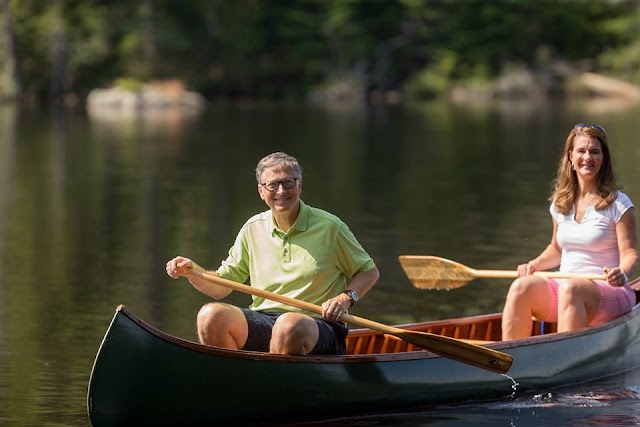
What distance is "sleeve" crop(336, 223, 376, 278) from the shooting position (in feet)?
23.7

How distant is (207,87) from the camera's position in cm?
6234

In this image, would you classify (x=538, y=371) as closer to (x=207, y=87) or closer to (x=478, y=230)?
(x=478, y=230)

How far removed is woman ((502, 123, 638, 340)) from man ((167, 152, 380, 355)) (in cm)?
148

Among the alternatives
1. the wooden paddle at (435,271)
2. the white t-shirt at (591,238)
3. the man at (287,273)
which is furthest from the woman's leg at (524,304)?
the man at (287,273)

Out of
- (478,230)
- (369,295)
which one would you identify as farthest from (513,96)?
(369,295)

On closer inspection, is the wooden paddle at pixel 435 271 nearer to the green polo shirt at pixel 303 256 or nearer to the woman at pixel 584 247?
the woman at pixel 584 247

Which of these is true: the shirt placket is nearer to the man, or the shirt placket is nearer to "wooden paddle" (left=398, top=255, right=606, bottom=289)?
the man

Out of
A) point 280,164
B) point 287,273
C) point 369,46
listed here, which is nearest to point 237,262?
point 287,273

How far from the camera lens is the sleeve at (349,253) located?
23.7ft

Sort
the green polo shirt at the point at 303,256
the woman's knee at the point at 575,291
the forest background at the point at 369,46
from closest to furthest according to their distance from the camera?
the green polo shirt at the point at 303,256, the woman's knee at the point at 575,291, the forest background at the point at 369,46

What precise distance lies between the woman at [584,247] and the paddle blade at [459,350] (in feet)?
2.52

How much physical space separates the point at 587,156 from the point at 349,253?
188cm

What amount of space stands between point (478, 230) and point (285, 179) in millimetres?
8989

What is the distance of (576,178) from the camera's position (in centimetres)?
859
